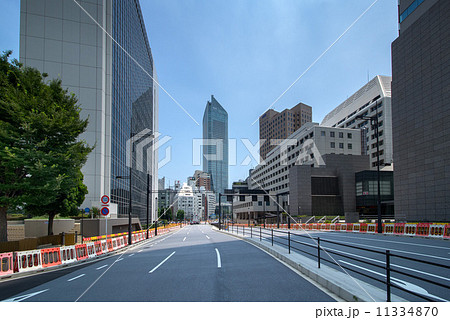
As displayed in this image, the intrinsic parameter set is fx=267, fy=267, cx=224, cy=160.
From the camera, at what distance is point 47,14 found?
35250 mm

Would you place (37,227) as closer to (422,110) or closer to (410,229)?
(410,229)

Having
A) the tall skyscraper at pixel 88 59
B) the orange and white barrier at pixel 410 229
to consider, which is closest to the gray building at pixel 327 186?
the tall skyscraper at pixel 88 59

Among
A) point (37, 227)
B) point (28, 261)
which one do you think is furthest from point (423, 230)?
point (37, 227)

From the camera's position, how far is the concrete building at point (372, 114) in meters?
76.1

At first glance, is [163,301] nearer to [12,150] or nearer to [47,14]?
[12,150]

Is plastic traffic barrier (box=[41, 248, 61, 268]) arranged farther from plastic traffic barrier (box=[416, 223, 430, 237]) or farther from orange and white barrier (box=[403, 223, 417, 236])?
orange and white barrier (box=[403, 223, 417, 236])

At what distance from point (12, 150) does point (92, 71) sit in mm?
26653

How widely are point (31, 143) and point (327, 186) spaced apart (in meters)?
66.0

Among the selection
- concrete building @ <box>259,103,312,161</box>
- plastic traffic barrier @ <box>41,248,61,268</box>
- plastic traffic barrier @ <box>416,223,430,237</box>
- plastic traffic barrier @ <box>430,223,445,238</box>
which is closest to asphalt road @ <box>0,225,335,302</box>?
plastic traffic barrier @ <box>41,248,61,268</box>

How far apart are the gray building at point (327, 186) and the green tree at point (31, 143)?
192 feet

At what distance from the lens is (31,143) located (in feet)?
47.9

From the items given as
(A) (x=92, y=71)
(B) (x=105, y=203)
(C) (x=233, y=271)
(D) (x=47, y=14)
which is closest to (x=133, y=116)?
(A) (x=92, y=71)

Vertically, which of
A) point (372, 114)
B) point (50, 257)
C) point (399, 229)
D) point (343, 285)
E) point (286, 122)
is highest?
point (286, 122)

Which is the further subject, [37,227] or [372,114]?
[372,114]
